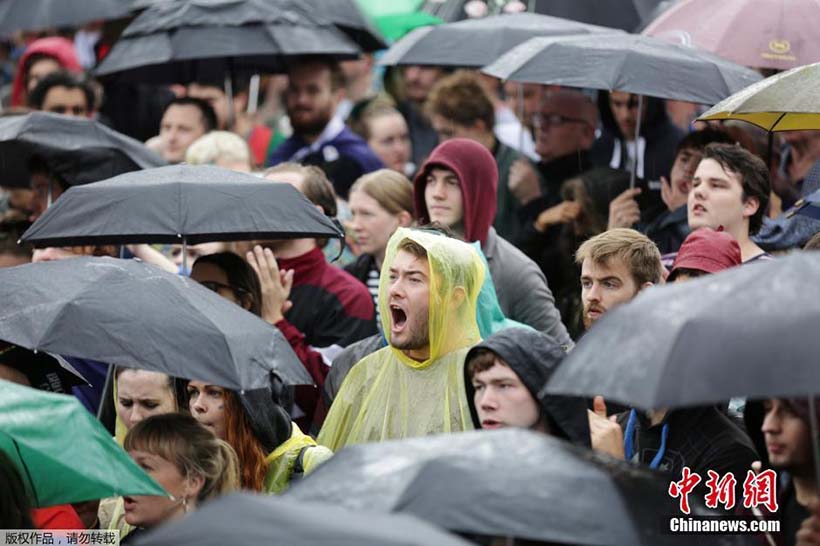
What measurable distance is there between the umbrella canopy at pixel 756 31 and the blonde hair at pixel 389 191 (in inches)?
65.6

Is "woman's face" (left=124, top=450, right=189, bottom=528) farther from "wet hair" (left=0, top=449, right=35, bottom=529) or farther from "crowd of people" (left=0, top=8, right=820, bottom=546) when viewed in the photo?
"wet hair" (left=0, top=449, right=35, bottom=529)

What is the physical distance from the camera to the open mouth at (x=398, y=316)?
7160mm

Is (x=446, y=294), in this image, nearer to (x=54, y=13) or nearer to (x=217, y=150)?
(x=217, y=150)

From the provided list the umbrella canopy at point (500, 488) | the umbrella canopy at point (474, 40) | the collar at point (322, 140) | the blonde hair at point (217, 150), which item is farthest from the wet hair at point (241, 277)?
the umbrella canopy at point (500, 488)

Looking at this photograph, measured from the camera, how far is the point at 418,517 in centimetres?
435

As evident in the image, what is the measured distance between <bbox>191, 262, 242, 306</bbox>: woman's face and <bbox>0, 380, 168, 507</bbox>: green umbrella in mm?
2758

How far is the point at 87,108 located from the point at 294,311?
3.79 m

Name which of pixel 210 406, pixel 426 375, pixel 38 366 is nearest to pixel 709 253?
pixel 426 375

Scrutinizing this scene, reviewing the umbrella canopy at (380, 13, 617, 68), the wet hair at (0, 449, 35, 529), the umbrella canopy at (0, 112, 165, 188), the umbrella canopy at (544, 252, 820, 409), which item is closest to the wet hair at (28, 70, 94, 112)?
the umbrella canopy at (380, 13, 617, 68)

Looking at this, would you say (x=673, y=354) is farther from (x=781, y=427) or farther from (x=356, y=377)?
(x=356, y=377)

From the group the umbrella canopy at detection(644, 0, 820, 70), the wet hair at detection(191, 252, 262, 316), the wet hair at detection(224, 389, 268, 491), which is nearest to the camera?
the wet hair at detection(224, 389, 268, 491)

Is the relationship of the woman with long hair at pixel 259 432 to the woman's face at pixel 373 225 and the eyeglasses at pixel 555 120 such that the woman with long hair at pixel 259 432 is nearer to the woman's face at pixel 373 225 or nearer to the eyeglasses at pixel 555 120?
the woman's face at pixel 373 225

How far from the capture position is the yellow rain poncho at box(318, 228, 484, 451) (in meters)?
7.07

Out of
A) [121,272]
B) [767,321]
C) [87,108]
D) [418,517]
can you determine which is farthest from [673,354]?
[87,108]
